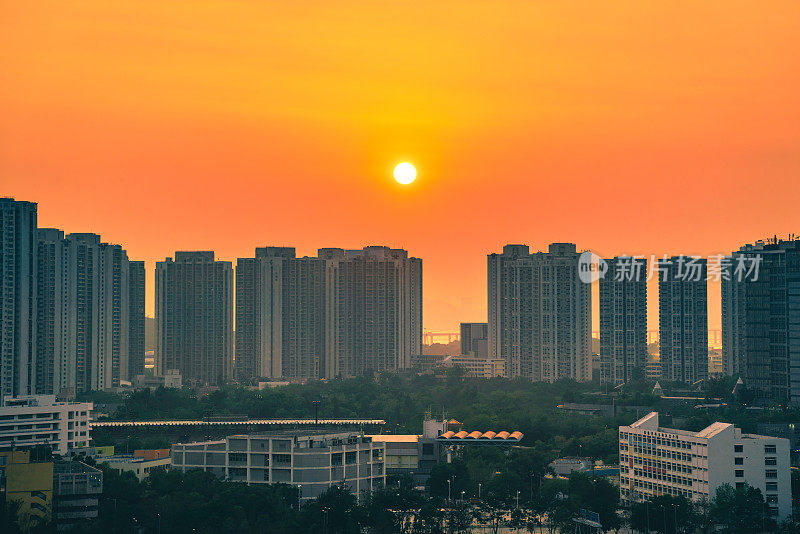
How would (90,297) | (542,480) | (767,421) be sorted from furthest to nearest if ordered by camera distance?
(90,297)
(767,421)
(542,480)

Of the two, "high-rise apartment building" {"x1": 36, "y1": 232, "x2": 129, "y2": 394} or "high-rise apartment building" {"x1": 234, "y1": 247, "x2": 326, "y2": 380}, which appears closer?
"high-rise apartment building" {"x1": 36, "y1": 232, "x2": 129, "y2": 394}

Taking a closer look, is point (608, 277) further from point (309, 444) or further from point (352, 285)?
point (309, 444)

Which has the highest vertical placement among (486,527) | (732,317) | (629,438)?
(732,317)

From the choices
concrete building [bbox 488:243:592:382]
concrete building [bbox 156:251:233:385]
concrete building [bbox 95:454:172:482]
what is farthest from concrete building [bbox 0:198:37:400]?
concrete building [bbox 488:243:592:382]

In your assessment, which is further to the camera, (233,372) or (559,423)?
(233,372)

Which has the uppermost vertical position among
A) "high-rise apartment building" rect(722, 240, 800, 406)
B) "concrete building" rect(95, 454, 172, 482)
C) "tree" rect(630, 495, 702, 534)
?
"high-rise apartment building" rect(722, 240, 800, 406)

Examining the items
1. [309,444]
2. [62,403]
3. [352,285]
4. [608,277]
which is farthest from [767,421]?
Answer: [352,285]

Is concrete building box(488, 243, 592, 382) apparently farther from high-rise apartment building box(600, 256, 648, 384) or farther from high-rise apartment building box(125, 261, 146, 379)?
high-rise apartment building box(125, 261, 146, 379)
